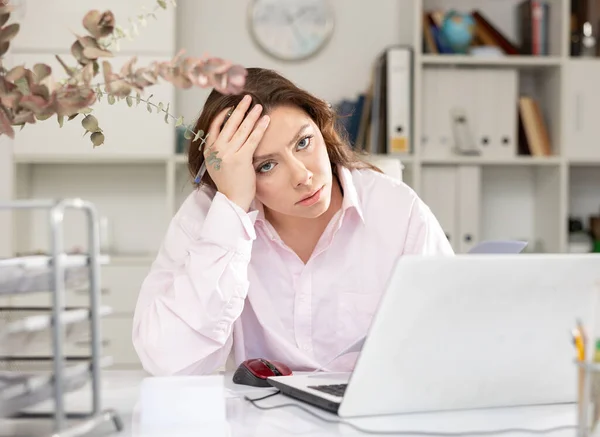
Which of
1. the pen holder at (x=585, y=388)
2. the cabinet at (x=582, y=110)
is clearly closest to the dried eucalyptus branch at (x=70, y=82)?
the pen holder at (x=585, y=388)

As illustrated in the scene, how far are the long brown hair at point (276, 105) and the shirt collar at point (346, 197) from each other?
48mm

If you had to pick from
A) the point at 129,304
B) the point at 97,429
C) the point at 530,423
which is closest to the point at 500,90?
the point at 129,304

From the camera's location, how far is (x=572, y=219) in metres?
3.52

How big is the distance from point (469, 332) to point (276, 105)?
803mm

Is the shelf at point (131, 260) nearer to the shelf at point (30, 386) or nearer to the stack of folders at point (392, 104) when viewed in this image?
the stack of folders at point (392, 104)

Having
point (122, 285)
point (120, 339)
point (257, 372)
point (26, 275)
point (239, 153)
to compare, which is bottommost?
point (120, 339)

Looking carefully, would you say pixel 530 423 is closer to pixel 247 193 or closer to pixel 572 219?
pixel 247 193

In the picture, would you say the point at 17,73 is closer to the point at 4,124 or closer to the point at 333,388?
the point at 4,124

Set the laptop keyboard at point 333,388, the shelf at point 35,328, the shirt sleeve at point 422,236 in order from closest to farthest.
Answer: the shelf at point 35,328, the laptop keyboard at point 333,388, the shirt sleeve at point 422,236

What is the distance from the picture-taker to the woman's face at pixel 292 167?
→ 1557 mm

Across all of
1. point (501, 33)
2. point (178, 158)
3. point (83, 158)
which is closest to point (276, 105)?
point (178, 158)

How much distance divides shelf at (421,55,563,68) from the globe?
0.25 ft

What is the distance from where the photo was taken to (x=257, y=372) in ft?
4.13

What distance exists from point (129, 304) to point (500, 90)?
175 centimetres
